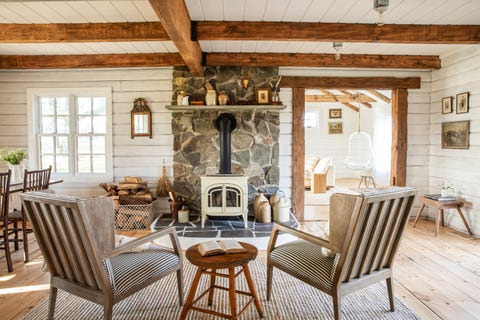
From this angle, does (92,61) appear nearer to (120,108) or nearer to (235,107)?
(120,108)

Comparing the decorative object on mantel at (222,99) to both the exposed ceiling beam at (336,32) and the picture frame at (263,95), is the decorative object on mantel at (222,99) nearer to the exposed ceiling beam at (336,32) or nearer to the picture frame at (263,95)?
the picture frame at (263,95)

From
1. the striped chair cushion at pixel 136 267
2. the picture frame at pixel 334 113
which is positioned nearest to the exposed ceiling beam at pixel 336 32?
the striped chair cushion at pixel 136 267

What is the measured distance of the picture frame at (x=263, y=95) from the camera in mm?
4570

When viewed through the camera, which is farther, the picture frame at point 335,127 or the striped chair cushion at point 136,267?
the picture frame at point 335,127

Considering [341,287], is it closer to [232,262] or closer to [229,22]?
[232,262]

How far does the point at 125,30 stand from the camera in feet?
10.7

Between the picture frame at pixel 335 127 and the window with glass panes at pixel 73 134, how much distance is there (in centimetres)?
742

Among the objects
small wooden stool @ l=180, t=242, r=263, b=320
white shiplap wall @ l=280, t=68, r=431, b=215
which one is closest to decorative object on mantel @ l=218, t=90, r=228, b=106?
white shiplap wall @ l=280, t=68, r=431, b=215

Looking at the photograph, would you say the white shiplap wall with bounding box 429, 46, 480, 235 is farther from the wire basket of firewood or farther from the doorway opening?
the wire basket of firewood

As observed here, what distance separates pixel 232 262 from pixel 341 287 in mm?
697

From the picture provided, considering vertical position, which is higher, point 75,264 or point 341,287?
point 75,264

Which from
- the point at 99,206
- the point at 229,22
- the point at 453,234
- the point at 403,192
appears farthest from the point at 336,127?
the point at 99,206

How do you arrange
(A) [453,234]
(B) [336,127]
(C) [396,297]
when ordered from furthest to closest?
(B) [336,127], (A) [453,234], (C) [396,297]

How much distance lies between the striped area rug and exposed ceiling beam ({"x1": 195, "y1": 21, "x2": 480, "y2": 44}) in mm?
2511
